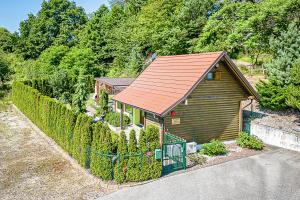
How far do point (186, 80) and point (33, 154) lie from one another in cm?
1034

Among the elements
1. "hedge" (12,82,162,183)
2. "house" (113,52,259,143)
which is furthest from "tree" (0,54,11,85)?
"hedge" (12,82,162,183)

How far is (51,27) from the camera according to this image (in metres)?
67.0

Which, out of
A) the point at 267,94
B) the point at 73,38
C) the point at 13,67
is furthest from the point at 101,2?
the point at 267,94

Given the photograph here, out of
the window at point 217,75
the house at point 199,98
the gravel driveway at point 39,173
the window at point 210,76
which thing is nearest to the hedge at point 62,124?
the gravel driveway at point 39,173

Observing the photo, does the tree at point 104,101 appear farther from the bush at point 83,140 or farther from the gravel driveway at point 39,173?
the bush at point 83,140

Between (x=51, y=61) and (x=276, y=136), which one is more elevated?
(x=51, y=61)

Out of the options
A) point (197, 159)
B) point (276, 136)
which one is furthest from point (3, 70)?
point (276, 136)

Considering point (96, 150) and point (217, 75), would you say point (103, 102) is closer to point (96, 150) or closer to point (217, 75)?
point (217, 75)

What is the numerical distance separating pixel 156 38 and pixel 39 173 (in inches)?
1218

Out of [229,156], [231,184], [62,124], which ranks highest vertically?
[62,124]

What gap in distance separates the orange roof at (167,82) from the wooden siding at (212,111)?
873mm

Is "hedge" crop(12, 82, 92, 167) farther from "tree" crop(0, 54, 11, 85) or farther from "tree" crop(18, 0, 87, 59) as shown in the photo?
"tree" crop(18, 0, 87, 59)

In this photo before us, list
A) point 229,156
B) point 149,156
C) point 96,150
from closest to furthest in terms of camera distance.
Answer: point 149,156 < point 96,150 < point 229,156

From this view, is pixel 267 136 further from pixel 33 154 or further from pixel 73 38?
pixel 73 38
